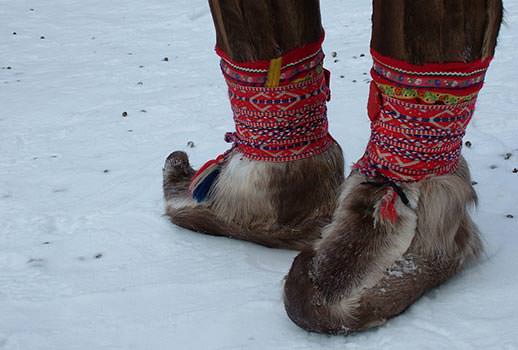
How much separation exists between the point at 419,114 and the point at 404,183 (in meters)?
0.12

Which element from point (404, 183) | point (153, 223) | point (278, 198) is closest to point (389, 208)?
point (404, 183)

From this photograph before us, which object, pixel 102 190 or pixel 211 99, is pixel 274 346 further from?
pixel 211 99

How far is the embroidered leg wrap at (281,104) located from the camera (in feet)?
3.83

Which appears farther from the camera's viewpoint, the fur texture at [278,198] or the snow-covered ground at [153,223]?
the fur texture at [278,198]

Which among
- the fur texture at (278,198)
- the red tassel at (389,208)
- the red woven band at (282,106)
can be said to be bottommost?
the fur texture at (278,198)

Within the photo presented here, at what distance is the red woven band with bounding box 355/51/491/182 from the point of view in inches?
39.5

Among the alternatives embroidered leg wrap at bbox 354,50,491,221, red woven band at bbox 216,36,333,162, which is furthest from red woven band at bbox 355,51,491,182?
red woven band at bbox 216,36,333,162

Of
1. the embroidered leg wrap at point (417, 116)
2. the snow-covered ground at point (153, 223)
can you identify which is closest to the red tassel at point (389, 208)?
the embroidered leg wrap at point (417, 116)

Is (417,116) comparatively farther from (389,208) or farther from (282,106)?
(282,106)

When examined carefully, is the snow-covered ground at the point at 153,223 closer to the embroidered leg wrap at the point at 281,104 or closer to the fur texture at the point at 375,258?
the fur texture at the point at 375,258

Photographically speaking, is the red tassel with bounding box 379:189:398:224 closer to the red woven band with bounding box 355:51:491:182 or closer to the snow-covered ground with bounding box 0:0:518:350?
the red woven band with bounding box 355:51:491:182

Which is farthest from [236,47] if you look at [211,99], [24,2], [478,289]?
[24,2]

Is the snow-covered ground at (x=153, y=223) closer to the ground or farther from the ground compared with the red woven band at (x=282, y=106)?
closer to the ground

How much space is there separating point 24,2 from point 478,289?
11.7 feet
